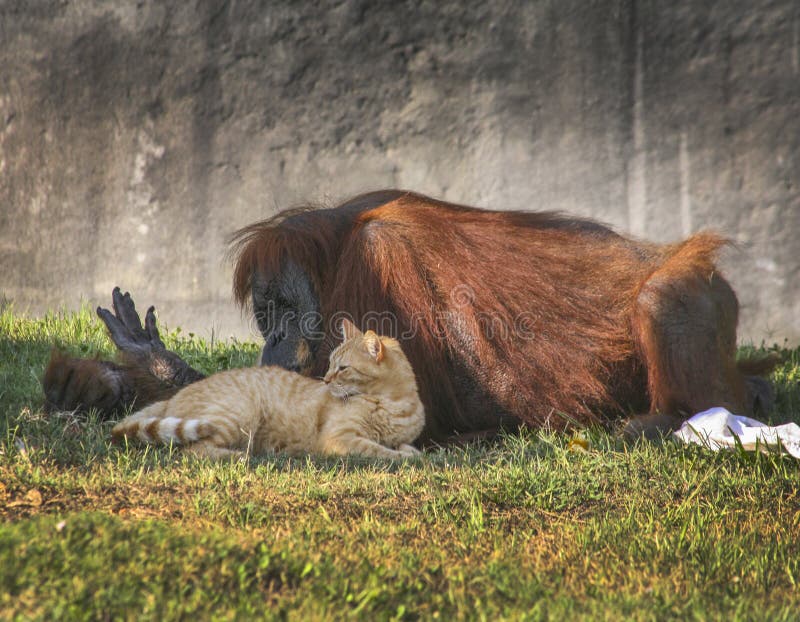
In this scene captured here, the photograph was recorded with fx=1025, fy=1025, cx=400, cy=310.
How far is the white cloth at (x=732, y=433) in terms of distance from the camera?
3.34m

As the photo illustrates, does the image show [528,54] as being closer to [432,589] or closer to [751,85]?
[751,85]

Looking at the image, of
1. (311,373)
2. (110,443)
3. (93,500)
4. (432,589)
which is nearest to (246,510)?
(93,500)

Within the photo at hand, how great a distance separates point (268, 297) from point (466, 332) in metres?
0.80

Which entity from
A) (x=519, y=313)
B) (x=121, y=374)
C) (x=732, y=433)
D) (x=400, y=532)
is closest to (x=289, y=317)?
(x=121, y=374)

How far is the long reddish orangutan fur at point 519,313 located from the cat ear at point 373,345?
11.9 inches

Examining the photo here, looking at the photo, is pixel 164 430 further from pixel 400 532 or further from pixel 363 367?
pixel 400 532

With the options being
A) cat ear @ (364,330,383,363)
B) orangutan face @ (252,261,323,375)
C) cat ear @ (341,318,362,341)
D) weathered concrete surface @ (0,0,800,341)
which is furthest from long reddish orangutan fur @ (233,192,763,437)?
weathered concrete surface @ (0,0,800,341)

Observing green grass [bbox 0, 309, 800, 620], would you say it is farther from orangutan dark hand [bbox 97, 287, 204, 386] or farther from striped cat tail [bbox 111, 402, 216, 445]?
orangutan dark hand [bbox 97, 287, 204, 386]

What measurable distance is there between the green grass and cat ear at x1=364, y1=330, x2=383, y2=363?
42 centimetres

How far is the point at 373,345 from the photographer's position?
11.8 ft

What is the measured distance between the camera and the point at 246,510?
8.80ft

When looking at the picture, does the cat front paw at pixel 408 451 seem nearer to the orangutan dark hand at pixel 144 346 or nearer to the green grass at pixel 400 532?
the green grass at pixel 400 532

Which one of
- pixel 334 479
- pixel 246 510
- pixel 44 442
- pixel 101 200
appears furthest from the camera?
pixel 101 200

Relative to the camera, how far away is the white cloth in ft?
11.0
